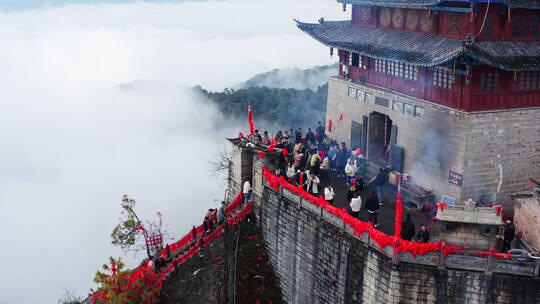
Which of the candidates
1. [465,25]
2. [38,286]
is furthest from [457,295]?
[38,286]

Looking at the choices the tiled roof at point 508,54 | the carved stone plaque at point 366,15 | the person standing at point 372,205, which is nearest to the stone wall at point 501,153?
the tiled roof at point 508,54

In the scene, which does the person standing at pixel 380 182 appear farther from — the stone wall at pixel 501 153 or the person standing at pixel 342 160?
the person standing at pixel 342 160

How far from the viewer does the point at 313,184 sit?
900 inches

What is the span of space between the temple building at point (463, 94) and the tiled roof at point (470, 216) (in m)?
4.82

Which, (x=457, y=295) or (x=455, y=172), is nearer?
(x=457, y=295)

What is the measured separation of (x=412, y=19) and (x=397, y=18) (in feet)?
4.14

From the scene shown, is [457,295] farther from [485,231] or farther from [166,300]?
[166,300]

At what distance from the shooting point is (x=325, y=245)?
20938 millimetres

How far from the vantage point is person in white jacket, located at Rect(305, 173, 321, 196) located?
22.8 m

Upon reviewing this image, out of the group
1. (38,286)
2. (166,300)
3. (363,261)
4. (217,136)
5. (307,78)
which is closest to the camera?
(363,261)

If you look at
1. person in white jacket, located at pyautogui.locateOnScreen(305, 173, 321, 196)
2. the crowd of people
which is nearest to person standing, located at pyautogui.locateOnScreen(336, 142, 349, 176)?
the crowd of people

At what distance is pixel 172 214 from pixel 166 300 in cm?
4729

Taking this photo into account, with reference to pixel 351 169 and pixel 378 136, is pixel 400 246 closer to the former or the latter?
pixel 351 169

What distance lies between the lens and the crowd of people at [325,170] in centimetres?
2248
